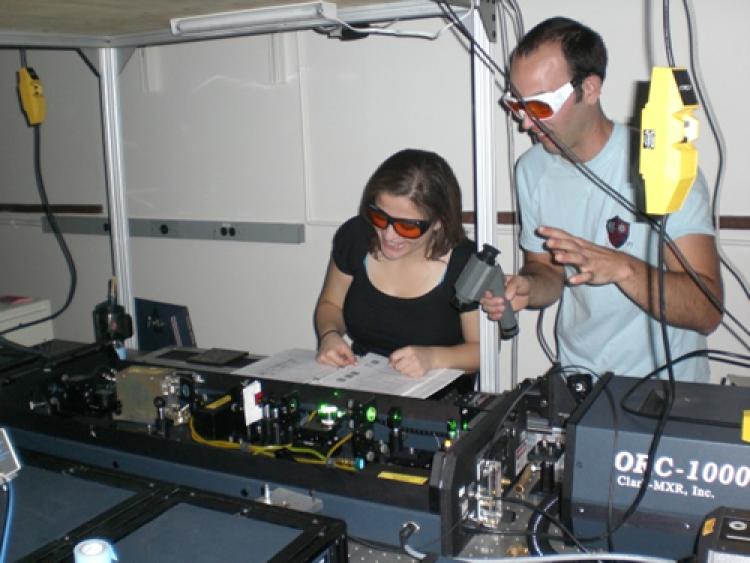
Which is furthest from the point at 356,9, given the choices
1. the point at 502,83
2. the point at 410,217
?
the point at 502,83

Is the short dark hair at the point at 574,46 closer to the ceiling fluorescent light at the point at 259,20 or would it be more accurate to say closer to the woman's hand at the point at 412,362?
the ceiling fluorescent light at the point at 259,20

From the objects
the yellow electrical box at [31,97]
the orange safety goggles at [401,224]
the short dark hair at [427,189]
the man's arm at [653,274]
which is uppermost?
the yellow electrical box at [31,97]

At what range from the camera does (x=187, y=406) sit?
4.75 feet

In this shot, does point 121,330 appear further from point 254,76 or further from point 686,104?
point 686,104

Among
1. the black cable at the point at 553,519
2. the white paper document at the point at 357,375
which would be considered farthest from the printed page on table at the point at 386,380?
the black cable at the point at 553,519

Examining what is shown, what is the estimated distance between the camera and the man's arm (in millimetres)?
1317

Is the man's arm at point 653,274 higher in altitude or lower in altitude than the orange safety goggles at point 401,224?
lower

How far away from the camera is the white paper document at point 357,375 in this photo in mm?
1711

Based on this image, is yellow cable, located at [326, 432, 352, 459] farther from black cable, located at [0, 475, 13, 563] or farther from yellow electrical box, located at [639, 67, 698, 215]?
yellow electrical box, located at [639, 67, 698, 215]

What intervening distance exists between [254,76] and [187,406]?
1.92m

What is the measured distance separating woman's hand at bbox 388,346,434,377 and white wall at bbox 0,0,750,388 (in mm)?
959

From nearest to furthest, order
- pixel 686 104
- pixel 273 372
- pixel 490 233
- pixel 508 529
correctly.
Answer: pixel 686 104, pixel 508 529, pixel 273 372, pixel 490 233

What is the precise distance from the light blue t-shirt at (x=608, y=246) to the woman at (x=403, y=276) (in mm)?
266

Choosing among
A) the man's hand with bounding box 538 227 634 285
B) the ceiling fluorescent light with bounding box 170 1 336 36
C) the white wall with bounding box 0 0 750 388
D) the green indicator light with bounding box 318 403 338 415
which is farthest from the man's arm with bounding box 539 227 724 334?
the white wall with bounding box 0 0 750 388
